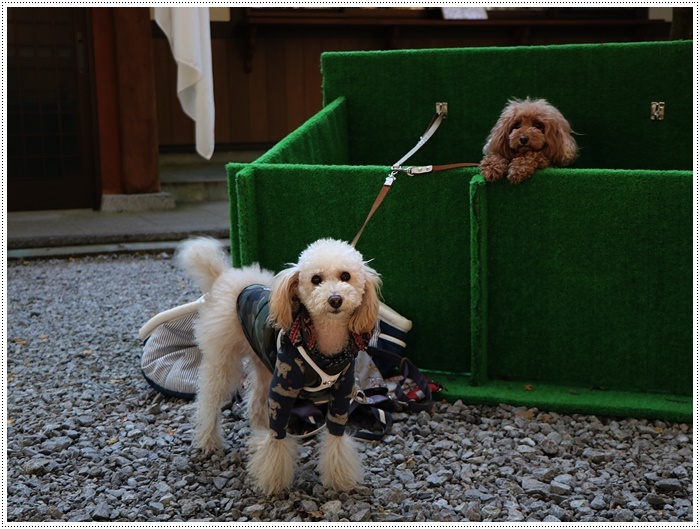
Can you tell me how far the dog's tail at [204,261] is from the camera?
2.77 metres

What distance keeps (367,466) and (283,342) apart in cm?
58

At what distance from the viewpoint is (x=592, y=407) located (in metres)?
2.96

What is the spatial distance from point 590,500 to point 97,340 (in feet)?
8.31

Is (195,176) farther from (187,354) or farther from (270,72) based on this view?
(187,354)

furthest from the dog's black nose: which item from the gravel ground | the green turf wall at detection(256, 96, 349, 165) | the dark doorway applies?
the dark doorway

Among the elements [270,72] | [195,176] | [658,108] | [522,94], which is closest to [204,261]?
[522,94]

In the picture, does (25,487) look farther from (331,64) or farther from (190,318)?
(331,64)

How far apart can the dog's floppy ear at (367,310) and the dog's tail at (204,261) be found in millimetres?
719

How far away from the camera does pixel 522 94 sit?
4309 millimetres

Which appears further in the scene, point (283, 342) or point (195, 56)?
point (195, 56)

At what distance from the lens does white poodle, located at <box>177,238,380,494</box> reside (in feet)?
7.16

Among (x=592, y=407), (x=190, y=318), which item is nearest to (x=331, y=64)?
(x=190, y=318)

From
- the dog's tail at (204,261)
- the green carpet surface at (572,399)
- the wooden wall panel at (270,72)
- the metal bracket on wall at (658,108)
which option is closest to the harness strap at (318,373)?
the dog's tail at (204,261)

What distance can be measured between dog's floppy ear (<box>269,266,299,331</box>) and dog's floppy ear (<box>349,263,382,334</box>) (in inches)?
6.9
